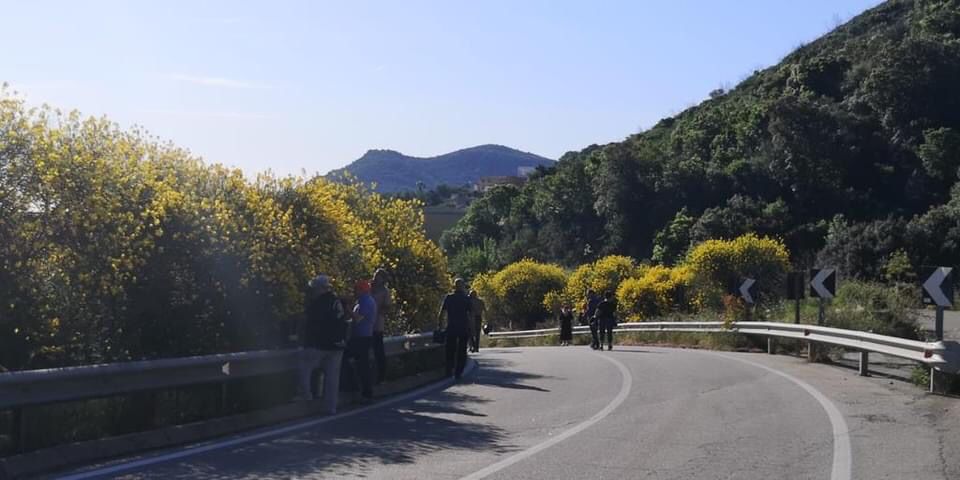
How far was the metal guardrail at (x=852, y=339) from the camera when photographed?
636 inches

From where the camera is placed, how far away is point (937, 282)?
57.0ft

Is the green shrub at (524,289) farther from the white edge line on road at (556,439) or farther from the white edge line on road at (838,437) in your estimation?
the white edge line on road at (556,439)

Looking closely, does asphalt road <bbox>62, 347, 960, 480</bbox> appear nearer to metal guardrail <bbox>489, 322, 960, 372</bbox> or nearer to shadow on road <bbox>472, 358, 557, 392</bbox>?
shadow on road <bbox>472, 358, 557, 392</bbox>

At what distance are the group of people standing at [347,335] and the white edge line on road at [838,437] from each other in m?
5.51

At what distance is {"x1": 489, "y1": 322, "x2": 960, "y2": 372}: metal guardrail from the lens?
16.2m

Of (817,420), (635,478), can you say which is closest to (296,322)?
(817,420)

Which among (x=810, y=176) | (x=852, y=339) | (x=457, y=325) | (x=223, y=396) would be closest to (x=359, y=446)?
(x=223, y=396)

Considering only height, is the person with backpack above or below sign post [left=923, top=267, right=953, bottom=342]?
below

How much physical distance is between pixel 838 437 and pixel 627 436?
2237mm

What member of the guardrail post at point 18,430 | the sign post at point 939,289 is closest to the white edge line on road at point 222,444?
the guardrail post at point 18,430

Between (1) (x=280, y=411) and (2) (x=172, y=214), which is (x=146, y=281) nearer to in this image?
(2) (x=172, y=214)

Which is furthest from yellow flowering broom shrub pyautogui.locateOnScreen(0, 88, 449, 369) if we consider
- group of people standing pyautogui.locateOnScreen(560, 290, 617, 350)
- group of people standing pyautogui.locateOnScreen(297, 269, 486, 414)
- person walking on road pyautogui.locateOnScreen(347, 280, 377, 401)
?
group of people standing pyautogui.locateOnScreen(560, 290, 617, 350)

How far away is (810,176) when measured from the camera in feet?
223

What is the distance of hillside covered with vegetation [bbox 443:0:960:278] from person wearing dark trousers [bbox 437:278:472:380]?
4169cm
